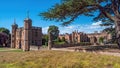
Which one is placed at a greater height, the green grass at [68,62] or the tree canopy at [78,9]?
the tree canopy at [78,9]

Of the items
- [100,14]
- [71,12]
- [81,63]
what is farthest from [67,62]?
[100,14]

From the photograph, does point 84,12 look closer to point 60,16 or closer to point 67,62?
point 60,16

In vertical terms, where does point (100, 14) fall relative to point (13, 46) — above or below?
above

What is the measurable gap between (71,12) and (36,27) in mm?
38954

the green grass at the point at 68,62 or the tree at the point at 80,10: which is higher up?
the tree at the point at 80,10

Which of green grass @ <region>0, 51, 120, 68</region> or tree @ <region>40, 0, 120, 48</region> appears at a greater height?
tree @ <region>40, 0, 120, 48</region>

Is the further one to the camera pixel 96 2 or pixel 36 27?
pixel 36 27

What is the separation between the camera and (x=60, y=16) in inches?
1125

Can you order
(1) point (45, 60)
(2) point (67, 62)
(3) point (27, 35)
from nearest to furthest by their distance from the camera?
(2) point (67, 62) < (1) point (45, 60) < (3) point (27, 35)

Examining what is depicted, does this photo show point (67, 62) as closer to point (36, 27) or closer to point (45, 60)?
point (45, 60)

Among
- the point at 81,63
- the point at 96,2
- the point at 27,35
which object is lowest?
the point at 81,63

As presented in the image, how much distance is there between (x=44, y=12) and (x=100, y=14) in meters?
8.04

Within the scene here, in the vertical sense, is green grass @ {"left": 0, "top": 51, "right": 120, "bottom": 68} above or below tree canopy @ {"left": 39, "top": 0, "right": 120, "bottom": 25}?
below

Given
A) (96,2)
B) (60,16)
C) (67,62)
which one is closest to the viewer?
(67,62)
